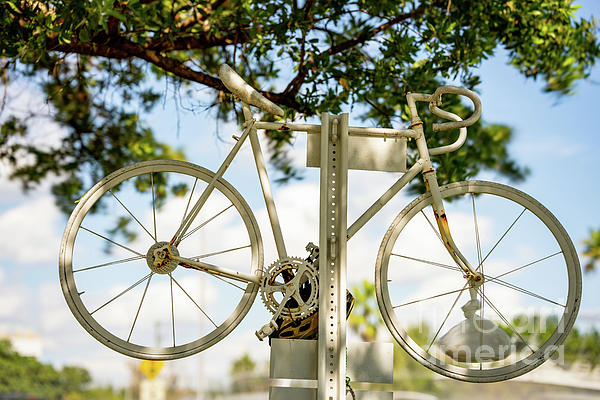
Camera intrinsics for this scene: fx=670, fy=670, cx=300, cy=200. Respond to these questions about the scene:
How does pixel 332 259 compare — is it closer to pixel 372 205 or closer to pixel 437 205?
pixel 372 205

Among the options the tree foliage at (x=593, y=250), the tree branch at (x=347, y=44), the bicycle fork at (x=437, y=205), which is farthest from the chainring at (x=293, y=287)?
the tree foliage at (x=593, y=250)

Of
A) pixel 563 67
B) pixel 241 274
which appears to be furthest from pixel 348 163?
pixel 563 67

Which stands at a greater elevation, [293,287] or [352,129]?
[352,129]

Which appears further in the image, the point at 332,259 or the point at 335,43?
the point at 335,43

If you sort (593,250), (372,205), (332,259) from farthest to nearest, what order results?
(593,250), (372,205), (332,259)

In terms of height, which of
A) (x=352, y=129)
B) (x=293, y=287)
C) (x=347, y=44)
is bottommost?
(x=293, y=287)

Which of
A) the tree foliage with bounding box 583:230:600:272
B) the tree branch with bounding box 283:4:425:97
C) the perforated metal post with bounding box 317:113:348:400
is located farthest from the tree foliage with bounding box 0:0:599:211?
the tree foliage with bounding box 583:230:600:272

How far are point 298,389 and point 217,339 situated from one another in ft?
1.27

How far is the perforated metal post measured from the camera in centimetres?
212

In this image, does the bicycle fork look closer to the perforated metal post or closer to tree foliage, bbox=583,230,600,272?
the perforated metal post

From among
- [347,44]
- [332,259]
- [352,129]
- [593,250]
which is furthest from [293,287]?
[593,250]

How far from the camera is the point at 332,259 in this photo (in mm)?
2197

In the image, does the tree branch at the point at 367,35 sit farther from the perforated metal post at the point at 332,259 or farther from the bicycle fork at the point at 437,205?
the perforated metal post at the point at 332,259

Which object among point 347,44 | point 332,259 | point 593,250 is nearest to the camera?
point 332,259
